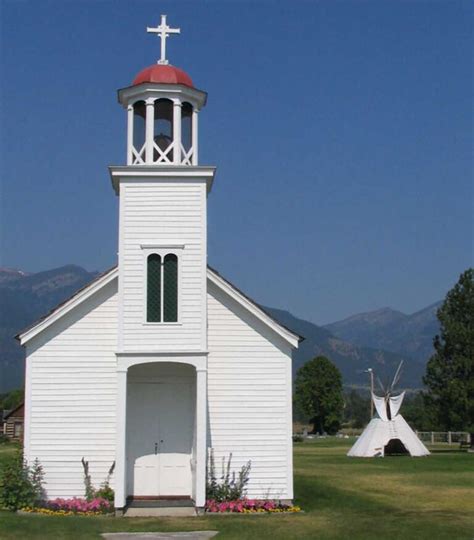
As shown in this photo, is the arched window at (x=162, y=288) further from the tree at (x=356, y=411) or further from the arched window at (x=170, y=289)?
the tree at (x=356, y=411)

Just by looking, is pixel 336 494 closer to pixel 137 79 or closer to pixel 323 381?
pixel 137 79

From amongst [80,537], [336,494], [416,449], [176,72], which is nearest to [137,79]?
[176,72]

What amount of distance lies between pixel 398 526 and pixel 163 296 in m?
7.67

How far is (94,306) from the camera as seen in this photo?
2328 cm

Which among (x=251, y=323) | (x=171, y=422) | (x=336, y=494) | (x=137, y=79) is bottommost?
(x=336, y=494)

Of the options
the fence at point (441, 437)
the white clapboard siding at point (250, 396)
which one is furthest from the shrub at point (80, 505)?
the fence at point (441, 437)

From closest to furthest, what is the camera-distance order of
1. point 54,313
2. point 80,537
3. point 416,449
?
point 80,537 → point 54,313 → point 416,449

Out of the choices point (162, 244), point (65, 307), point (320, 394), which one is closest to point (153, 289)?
point (162, 244)

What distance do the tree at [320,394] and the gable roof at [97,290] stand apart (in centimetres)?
7233

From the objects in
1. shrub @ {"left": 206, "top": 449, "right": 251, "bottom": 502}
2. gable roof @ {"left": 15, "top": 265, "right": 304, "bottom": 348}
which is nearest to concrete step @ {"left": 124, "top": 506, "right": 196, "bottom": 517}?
shrub @ {"left": 206, "top": 449, "right": 251, "bottom": 502}

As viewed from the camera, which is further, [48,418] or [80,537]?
[48,418]

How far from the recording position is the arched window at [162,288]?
21297 mm

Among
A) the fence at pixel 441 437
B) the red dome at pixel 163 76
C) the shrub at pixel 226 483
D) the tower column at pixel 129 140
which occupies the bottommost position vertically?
the fence at pixel 441 437

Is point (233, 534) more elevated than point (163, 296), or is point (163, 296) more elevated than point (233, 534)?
point (163, 296)
